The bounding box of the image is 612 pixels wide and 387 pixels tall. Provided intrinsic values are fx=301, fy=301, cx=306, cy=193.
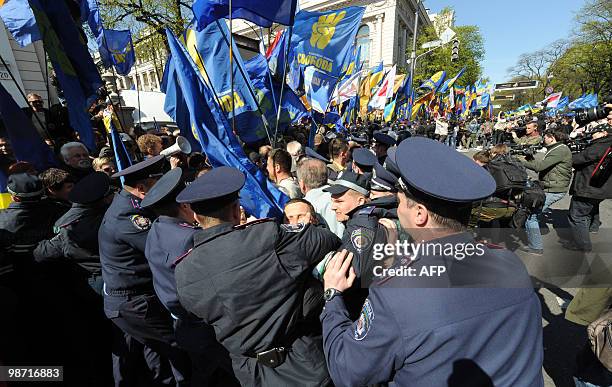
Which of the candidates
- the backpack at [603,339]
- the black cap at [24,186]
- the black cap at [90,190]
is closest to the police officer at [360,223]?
the backpack at [603,339]

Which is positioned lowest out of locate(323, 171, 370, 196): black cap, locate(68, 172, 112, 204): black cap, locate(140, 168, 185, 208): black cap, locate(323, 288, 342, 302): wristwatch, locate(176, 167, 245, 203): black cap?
locate(323, 288, 342, 302): wristwatch

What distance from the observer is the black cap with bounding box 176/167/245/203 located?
162 cm

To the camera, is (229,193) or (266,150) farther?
(266,150)

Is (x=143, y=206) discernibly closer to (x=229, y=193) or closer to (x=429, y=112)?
(x=229, y=193)

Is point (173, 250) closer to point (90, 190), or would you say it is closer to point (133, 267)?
point (133, 267)

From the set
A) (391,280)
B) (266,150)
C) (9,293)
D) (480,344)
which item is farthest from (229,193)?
(266,150)

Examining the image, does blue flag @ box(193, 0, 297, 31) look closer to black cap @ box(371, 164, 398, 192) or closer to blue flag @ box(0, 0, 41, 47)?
black cap @ box(371, 164, 398, 192)

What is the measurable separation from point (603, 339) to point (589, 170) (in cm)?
378

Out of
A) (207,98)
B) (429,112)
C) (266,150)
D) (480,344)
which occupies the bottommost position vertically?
(429,112)

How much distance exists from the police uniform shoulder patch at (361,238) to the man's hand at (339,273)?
0.62 ft

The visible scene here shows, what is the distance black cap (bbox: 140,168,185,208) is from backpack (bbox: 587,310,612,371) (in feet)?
9.31

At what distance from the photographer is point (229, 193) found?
5.42 ft

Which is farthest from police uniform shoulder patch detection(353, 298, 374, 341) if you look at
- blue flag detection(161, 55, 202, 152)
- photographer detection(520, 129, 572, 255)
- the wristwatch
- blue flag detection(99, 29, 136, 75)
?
blue flag detection(99, 29, 136, 75)

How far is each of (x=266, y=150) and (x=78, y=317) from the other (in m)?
3.44
